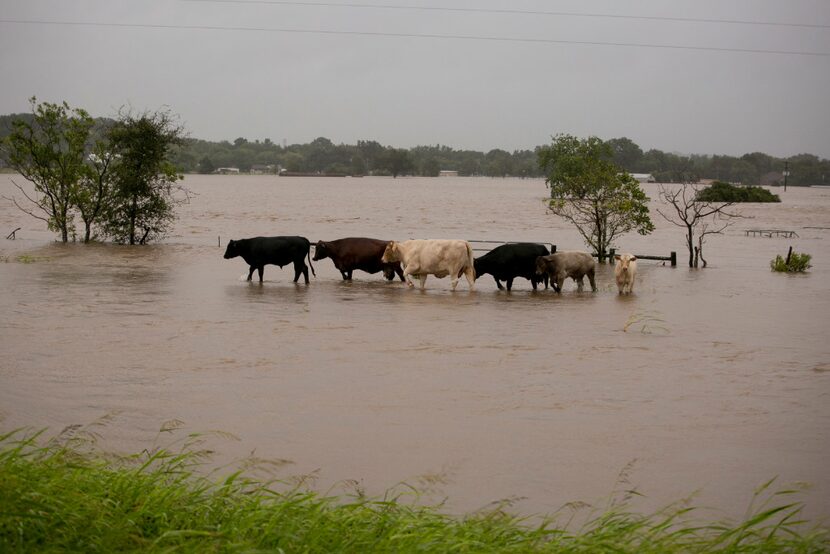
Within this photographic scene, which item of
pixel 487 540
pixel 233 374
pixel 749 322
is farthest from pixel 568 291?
pixel 487 540

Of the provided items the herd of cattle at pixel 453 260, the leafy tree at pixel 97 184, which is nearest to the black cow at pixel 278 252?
the herd of cattle at pixel 453 260

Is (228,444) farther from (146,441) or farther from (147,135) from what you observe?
(147,135)

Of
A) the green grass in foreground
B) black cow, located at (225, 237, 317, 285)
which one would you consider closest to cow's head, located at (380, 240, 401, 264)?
black cow, located at (225, 237, 317, 285)

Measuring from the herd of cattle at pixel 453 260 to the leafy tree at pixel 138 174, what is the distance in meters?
8.81

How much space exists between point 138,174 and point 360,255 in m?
10.8

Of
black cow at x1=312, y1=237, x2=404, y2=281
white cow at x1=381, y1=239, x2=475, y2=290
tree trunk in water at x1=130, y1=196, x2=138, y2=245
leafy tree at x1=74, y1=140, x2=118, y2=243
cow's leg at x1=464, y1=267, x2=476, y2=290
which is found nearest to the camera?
white cow at x1=381, y1=239, x2=475, y2=290

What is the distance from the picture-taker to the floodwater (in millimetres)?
9203

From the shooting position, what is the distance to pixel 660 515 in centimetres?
793

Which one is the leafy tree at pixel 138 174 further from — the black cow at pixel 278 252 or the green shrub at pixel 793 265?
the green shrub at pixel 793 265

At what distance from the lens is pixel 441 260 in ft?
72.1

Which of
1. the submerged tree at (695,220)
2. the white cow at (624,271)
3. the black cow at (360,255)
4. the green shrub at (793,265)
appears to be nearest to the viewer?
the white cow at (624,271)

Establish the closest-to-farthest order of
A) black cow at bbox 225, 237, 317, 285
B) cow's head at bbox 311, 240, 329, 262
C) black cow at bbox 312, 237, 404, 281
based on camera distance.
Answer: black cow at bbox 225, 237, 317, 285 < black cow at bbox 312, 237, 404, 281 < cow's head at bbox 311, 240, 329, 262

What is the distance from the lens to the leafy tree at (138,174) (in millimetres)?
30531

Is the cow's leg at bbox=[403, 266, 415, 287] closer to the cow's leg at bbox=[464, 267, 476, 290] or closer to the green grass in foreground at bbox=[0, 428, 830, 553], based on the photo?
the cow's leg at bbox=[464, 267, 476, 290]
